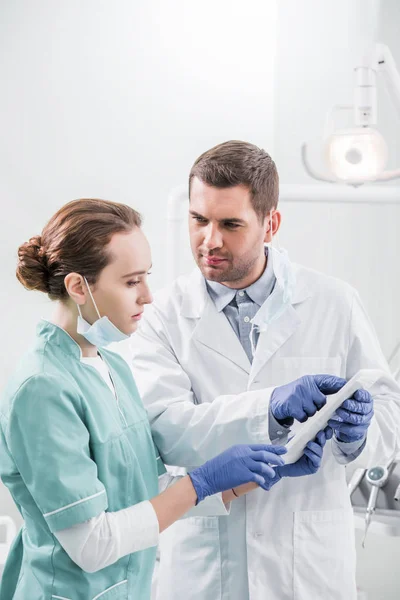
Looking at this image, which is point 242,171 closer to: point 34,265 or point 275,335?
point 275,335

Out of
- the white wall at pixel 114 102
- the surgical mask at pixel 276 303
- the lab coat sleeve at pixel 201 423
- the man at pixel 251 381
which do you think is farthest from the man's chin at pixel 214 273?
the white wall at pixel 114 102

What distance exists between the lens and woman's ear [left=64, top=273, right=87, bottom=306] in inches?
51.5

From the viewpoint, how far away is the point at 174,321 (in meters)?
1.70

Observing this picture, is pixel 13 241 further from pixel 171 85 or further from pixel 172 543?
pixel 172 543

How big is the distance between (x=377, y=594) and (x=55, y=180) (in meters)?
1.90

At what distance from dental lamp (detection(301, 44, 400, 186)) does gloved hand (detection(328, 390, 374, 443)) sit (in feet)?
2.12

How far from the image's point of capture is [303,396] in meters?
1.43

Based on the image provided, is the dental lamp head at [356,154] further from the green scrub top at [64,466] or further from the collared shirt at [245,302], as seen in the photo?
the green scrub top at [64,466]

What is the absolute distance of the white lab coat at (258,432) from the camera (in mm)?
1512

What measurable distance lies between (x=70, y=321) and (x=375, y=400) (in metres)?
0.67

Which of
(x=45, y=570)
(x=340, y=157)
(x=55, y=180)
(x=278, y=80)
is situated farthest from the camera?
(x=278, y=80)

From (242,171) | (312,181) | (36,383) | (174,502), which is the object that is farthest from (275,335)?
(312,181)

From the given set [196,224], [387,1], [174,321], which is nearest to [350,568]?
[174,321]

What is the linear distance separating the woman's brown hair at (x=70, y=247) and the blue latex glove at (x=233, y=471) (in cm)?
37
